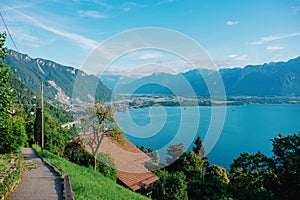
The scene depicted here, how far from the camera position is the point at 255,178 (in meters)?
13.4

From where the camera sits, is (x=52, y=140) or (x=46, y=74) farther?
(x=46, y=74)

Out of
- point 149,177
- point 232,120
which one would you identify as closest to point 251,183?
point 149,177

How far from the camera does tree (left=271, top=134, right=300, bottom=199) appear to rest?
36.6 ft

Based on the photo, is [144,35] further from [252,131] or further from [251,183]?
[252,131]

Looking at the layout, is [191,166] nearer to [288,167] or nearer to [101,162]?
[288,167]

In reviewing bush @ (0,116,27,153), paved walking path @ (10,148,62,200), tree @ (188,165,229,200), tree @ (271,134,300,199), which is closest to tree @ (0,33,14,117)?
paved walking path @ (10,148,62,200)

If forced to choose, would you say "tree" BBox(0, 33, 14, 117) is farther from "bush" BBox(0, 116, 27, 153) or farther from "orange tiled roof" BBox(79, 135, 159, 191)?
"orange tiled roof" BBox(79, 135, 159, 191)

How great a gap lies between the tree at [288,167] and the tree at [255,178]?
0.40 m

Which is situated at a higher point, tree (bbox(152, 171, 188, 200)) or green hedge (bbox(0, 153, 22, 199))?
green hedge (bbox(0, 153, 22, 199))

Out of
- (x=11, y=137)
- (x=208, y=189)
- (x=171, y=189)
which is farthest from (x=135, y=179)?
(x=11, y=137)

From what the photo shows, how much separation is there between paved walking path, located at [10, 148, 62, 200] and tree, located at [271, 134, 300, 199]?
10131 millimetres

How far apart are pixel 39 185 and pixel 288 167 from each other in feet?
34.7

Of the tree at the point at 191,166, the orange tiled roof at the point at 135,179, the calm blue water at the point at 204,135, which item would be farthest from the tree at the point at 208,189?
the calm blue water at the point at 204,135

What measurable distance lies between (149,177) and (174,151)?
639 inches
